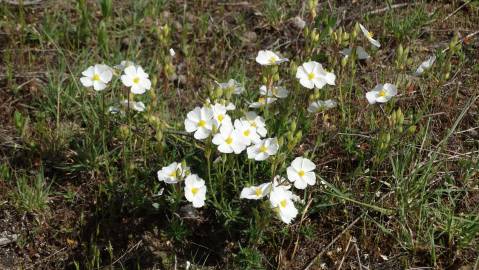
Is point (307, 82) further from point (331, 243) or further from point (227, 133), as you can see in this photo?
point (331, 243)

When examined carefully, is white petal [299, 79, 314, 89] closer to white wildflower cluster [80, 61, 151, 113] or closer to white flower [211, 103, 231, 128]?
white flower [211, 103, 231, 128]

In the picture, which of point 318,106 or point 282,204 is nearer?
point 282,204

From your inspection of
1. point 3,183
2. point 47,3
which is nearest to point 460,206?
point 3,183

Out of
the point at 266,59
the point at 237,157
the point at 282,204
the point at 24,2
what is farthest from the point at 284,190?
the point at 24,2

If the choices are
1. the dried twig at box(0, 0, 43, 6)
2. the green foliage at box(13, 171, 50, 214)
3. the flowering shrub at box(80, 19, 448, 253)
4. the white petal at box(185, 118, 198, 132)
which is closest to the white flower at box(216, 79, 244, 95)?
the flowering shrub at box(80, 19, 448, 253)

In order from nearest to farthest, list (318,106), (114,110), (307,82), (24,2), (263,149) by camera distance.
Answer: (263,149) → (307,82) → (318,106) → (114,110) → (24,2)

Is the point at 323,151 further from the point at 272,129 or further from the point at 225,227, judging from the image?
the point at 225,227

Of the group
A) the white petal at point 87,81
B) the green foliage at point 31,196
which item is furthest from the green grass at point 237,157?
the white petal at point 87,81
